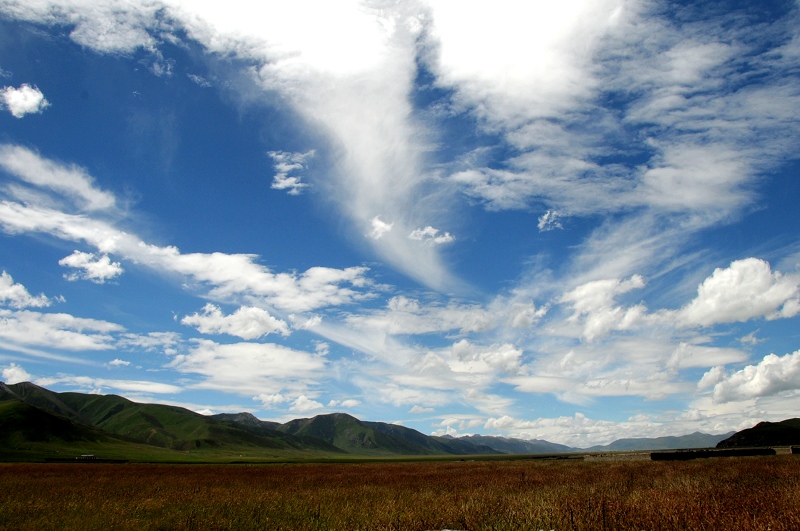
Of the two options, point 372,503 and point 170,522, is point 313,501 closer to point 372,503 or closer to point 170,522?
point 372,503

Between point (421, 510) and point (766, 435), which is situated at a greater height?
point (421, 510)

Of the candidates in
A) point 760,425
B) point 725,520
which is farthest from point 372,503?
point 760,425

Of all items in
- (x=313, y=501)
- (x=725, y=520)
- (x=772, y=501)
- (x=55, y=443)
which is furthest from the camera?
(x=55, y=443)

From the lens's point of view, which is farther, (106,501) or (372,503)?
(106,501)

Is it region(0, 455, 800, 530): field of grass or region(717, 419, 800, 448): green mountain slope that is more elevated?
region(0, 455, 800, 530): field of grass

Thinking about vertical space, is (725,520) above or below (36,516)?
above

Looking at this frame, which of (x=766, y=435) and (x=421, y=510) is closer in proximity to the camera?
(x=421, y=510)

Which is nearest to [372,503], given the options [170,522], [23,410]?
[170,522]

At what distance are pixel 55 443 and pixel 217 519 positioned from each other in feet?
675

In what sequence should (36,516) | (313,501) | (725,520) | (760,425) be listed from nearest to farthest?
1. (725,520)
2. (36,516)
3. (313,501)
4. (760,425)

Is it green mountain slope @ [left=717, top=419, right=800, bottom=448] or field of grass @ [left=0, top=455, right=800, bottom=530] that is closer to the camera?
field of grass @ [left=0, top=455, right=800, bottom=530]

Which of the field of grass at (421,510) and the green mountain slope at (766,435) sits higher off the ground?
the field of grass at (421,510)

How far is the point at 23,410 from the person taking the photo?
7480 inches

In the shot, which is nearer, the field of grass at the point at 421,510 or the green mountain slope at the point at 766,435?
the field of grass at the point at 421,510
